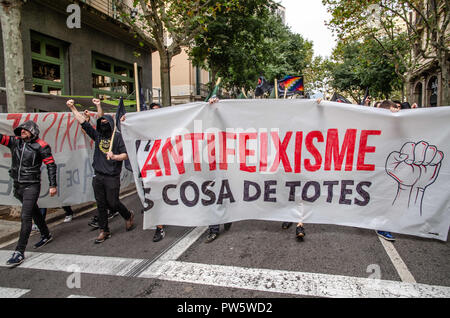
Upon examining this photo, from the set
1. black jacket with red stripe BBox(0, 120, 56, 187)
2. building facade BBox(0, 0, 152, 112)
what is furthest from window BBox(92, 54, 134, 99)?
black jacket with red stripe BBox(0, 120, 56, 187)

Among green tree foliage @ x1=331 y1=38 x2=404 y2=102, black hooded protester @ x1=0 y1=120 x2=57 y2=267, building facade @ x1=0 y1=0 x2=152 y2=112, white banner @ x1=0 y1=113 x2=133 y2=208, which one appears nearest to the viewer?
black hooded protester @ x1=0 y1=120 x2=57 y2=267

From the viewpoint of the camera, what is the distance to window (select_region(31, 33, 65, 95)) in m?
10.5

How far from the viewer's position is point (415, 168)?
3975mm

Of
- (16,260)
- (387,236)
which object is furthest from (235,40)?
(16,260)

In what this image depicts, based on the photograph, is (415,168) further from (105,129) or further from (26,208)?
(26,208)

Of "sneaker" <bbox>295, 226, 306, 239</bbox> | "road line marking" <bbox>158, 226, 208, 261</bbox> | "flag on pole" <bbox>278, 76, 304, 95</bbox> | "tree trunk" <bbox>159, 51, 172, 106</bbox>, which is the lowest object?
"road line marking" <bbox>158, 226, 208, 261</bbox>

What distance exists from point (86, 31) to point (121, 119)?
10.4 meters

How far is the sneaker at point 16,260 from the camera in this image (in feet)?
12.3

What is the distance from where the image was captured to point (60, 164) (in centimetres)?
547

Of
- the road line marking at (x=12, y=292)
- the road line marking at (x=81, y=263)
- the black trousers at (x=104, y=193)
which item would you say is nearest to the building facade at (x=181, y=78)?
the black trousers at (x=104, y=193)

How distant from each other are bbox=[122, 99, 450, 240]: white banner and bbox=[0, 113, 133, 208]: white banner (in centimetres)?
193

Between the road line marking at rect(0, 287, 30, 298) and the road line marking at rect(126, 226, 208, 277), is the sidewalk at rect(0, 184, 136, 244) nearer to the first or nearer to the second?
the road line marking at rect(0, 287, 30, 298)

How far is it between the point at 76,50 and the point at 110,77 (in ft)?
8.76
